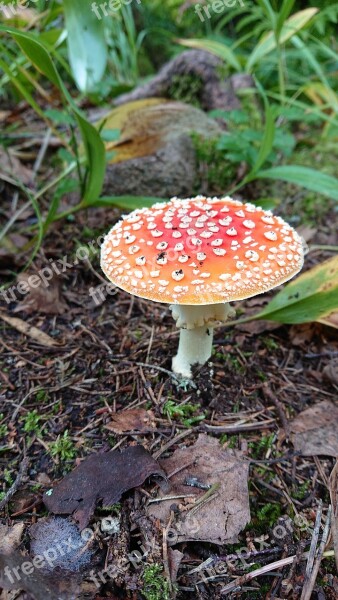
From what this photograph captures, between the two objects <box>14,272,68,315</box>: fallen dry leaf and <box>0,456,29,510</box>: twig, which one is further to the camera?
<box>14,272,68,315</box>: fallen dry leaf

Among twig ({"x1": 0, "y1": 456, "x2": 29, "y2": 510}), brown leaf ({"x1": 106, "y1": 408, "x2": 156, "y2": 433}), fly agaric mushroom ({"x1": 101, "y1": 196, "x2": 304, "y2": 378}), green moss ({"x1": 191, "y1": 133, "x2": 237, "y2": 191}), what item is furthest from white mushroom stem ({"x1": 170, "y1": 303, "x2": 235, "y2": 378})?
green moss ({"x1": 191, "y1": 133, "x2": 237, "y2": 191})

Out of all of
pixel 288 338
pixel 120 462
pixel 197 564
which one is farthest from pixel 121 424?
pixel 288 338

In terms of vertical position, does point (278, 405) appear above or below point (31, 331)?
below

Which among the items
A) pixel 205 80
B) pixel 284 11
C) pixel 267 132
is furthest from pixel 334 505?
pixel 205 80

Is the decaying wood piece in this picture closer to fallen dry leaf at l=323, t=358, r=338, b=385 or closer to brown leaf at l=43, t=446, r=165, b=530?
fallen dry leaf at l=323, t=358, r=338, b=385

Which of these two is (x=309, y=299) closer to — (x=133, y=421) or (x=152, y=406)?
(x=152, y=406)

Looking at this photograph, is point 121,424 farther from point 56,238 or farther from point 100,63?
point 100,63
